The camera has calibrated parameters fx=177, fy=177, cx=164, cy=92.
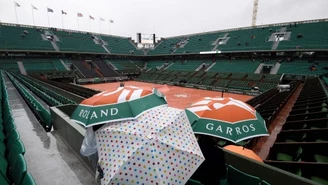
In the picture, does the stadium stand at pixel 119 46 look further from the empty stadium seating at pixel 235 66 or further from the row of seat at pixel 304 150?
the row of seat at pixel 304 150

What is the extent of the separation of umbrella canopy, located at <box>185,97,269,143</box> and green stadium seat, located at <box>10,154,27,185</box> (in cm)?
268

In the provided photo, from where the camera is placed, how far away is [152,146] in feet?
6.71

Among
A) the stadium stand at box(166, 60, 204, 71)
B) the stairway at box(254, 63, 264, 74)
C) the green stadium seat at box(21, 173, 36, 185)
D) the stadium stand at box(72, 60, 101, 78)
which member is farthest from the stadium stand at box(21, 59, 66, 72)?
the green stadium seat at box(21, 173, 36, 185)

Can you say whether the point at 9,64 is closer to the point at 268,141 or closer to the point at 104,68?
the point at 104,68

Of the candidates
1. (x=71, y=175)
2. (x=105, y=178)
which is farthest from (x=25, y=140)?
(x=105, y=178)

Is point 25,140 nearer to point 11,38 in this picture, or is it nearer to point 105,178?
point 105,178

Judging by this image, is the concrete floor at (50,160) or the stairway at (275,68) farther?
the stairway at (275,68)

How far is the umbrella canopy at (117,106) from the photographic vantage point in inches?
87.7

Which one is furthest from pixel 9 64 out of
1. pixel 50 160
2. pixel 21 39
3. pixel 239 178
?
pixel 239 178

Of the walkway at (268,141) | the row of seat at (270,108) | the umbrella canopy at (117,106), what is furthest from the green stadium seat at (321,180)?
the row of seat at (270,108)

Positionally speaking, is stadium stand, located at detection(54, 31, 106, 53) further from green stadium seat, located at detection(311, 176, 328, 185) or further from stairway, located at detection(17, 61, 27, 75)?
green stadium seat, located at detection(311, 176, 328, 185)

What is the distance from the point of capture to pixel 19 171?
2.09 metres

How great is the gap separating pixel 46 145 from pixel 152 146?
307cm

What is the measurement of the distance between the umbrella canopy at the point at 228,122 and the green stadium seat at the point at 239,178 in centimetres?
72
